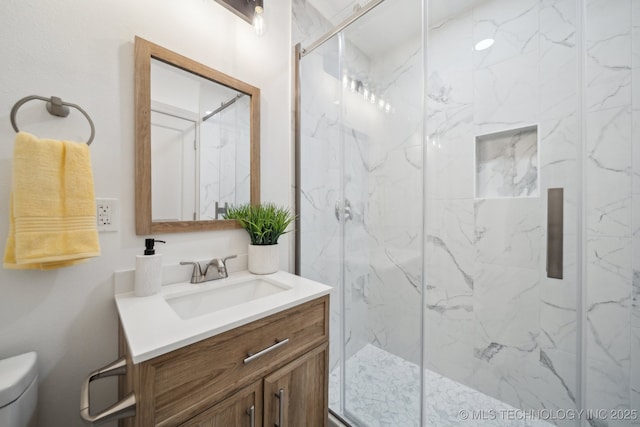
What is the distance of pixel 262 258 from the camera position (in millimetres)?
1160

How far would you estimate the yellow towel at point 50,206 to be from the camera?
64cm

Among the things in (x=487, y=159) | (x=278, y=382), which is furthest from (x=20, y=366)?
(x=487, y=159)

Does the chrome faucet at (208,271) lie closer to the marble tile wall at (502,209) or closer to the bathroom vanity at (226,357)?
the bathroom vanity at (226,357)

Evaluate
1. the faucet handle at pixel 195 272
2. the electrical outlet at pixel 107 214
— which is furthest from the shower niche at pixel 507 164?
the electrical outlet at pixel 107 214

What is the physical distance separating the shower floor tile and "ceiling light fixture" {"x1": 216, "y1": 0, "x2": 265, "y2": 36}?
197 cm

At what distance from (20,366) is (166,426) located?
1.47 feet

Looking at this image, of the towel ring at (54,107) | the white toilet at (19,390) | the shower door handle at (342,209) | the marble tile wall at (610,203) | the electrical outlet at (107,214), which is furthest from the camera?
→ the shower door handle at (342,209)

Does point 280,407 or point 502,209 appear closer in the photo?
point 280,407

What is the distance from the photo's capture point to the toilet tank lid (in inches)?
22.0

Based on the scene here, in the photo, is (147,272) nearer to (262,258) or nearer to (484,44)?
(262,258)

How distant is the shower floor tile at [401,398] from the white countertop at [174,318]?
34.8 inches

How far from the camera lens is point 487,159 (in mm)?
1542

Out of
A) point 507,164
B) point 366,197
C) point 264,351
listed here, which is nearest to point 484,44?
point 507,164

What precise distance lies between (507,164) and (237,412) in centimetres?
181
